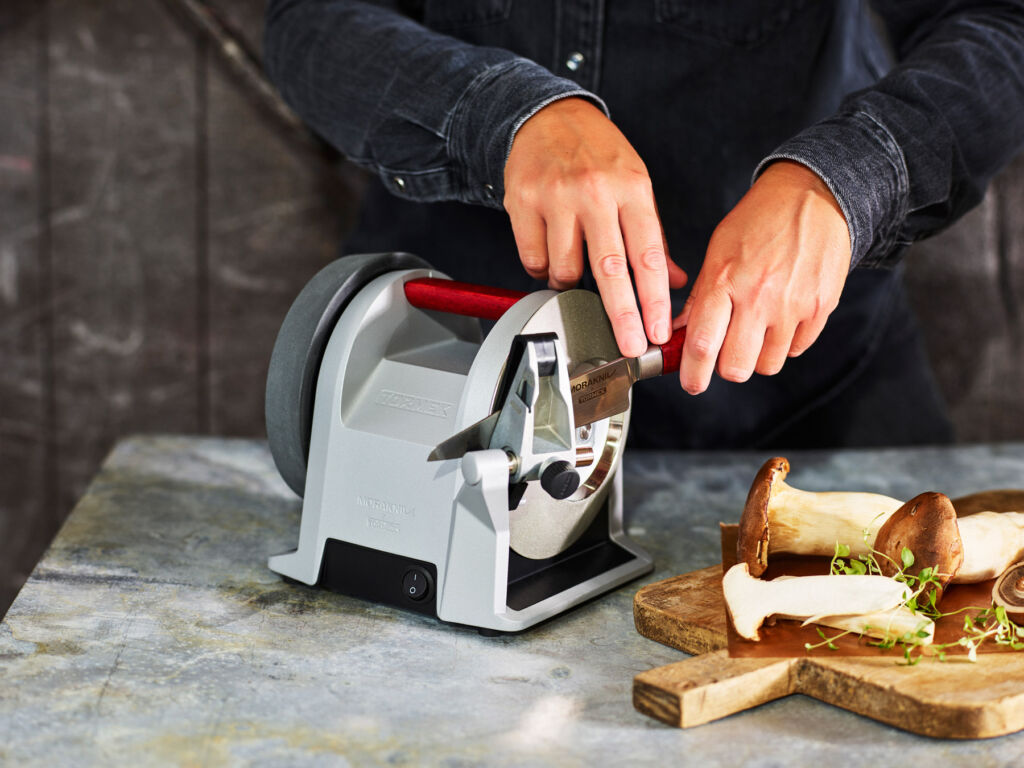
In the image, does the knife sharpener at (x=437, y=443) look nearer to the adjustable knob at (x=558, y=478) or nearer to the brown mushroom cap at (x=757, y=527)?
the adjustable knob at (x=558, y=478)

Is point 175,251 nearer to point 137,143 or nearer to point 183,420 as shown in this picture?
point 137,143

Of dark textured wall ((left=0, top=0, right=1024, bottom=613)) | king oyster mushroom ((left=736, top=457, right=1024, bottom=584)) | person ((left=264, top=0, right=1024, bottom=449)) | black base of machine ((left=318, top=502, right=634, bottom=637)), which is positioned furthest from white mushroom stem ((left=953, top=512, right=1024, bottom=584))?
dark textured wall ((left=0, top=0, right=1024, bottom=613))

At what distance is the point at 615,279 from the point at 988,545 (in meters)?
0.43

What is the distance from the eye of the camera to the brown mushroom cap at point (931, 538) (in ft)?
2.98

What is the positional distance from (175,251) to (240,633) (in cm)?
129

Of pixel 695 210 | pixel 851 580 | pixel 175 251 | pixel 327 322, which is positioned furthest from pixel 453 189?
pixel 175 251

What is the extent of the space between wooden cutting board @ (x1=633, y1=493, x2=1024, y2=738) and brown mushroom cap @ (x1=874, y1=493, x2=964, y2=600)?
0.28ft

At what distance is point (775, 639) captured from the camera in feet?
2.86

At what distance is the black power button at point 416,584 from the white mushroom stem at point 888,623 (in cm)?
33

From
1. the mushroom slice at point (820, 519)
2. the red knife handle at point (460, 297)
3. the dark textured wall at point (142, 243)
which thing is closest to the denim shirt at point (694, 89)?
the red knife handle at point (460, 297)

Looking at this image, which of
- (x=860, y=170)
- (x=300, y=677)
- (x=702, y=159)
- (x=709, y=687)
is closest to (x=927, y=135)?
(x=860, y=170)

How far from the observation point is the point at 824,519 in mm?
1017

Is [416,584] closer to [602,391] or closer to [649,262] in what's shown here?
[602,391]

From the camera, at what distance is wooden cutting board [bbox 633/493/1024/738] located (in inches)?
30.7
